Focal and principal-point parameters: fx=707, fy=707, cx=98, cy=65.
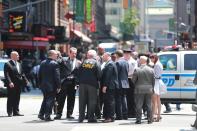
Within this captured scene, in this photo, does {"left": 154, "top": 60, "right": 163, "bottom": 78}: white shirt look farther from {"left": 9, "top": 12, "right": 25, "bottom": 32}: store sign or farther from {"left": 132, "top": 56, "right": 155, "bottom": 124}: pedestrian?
{"left": 9, "top": 12, "right": 25, "bottom": 32}: store sign

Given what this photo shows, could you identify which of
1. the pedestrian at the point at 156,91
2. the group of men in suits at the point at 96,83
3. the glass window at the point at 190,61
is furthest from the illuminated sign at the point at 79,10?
the group of men in suits at the point at 96,83

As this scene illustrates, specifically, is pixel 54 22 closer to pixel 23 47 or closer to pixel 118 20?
pixel 23 47

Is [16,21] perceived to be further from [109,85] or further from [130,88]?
[109,85]

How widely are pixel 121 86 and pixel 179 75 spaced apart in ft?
11.7

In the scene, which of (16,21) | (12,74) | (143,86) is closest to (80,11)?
(16,21)

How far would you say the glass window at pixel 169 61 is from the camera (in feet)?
70.7

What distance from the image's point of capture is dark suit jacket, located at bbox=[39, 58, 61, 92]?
59.3 feet

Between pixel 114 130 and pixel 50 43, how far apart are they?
44.5 m

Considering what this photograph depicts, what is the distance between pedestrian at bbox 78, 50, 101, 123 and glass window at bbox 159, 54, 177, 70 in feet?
14.1

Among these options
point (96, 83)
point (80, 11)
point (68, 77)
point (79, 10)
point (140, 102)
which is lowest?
point (140, 102)

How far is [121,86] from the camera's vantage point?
18500 mm

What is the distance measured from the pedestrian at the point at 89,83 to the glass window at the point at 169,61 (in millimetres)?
4283

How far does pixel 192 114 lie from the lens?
21156mm

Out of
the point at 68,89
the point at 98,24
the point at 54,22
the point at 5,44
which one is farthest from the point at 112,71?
the point at 98,24
